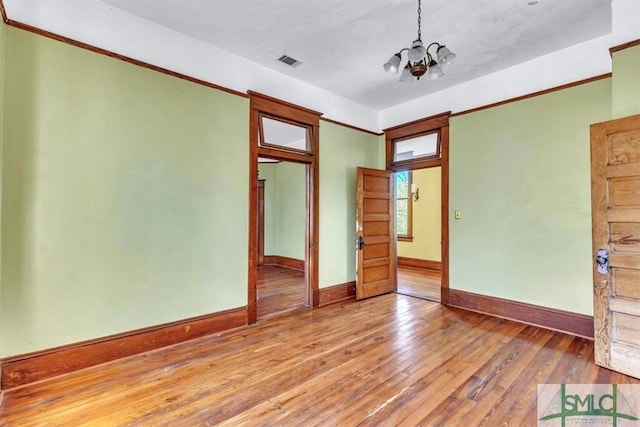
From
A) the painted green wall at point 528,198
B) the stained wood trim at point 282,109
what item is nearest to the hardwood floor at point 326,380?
the painted green wall at point 528,198

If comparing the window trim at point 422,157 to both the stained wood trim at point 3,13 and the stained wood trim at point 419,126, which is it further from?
the stained wood trim at point 3,13

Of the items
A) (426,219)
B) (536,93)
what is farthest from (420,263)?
(536,93)

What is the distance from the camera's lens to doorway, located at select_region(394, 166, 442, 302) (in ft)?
23.5

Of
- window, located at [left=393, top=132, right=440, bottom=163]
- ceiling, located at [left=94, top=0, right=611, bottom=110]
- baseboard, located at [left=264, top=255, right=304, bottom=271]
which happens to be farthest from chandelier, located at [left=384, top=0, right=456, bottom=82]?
baseboard, located at [left=264, top=255, right=304, bottom=271]

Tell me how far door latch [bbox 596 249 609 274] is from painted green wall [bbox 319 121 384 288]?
302cm

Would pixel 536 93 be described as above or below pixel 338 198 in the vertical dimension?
above

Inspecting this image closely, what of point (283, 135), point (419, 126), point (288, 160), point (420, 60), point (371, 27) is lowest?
point (288, 160)

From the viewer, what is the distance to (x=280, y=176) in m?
7.65

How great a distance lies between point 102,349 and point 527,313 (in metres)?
4.58

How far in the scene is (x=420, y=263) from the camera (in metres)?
7.45

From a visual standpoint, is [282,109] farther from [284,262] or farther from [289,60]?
[284,262]

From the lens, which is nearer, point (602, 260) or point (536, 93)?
point (602, 260)
